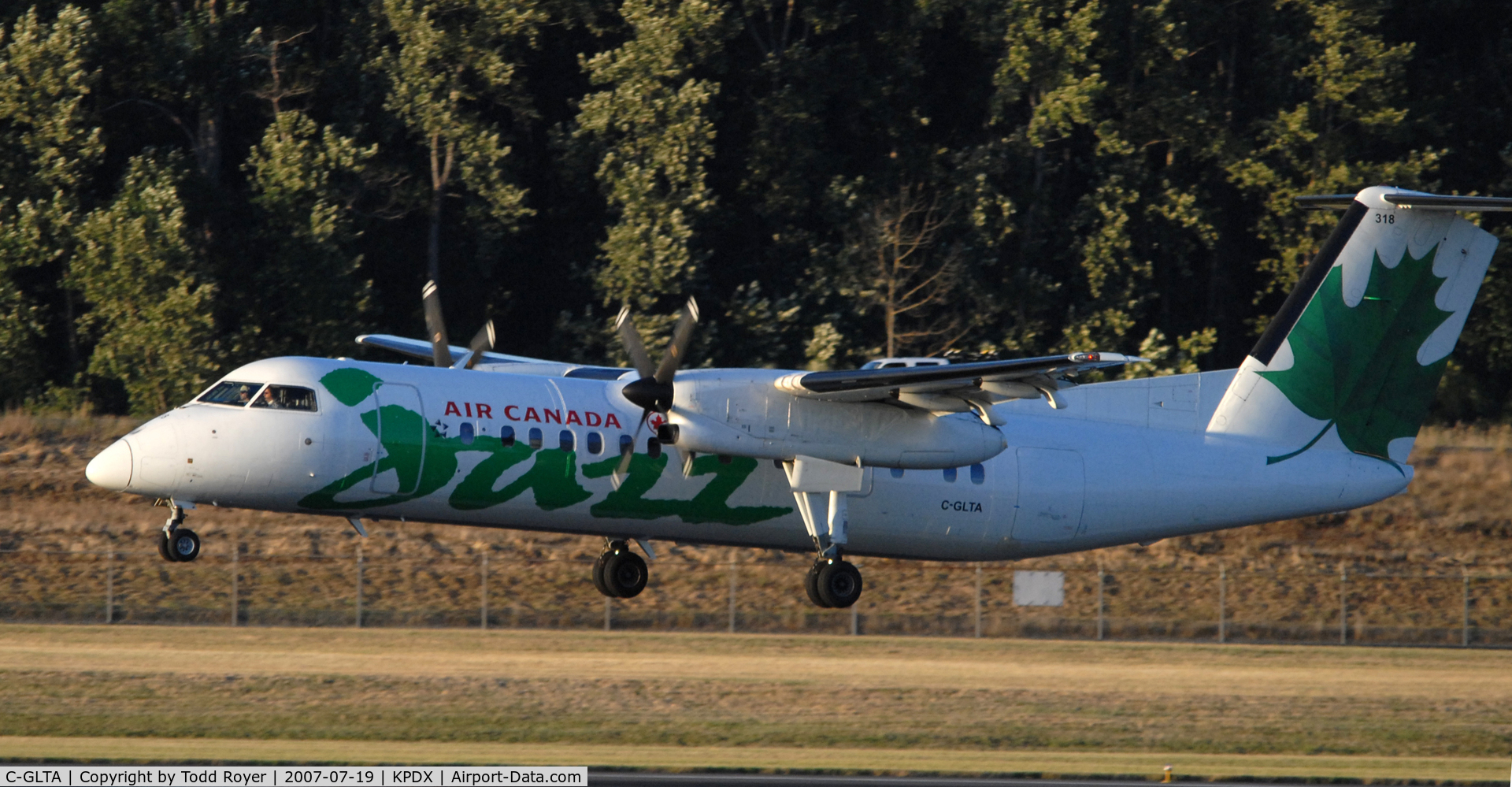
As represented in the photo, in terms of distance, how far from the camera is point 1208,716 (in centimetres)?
3419

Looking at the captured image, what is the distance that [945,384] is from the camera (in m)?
23.0

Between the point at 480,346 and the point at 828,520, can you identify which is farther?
the point at 480,346

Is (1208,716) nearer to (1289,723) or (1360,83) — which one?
(1289,723)

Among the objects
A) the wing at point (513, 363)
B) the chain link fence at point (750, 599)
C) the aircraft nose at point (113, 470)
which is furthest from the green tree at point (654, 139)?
the aircraft nose at point (113, 470)

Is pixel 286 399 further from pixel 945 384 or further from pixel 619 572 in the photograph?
pixel 945 384

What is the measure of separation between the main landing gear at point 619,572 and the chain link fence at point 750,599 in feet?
53.0

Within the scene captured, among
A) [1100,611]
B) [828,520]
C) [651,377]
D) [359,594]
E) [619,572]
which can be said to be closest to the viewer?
[651,377]

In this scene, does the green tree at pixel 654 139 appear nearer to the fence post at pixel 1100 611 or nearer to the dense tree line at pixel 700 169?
the dense tree line at pixel 700 169

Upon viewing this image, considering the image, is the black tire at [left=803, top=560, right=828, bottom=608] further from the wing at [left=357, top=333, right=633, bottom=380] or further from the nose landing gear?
the wing at [left=357, top=333, right=633, bottom=380]

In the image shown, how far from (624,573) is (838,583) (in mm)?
3136

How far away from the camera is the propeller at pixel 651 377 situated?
22.9 meters

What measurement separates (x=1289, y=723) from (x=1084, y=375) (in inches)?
505

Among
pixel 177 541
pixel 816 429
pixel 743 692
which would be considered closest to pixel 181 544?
pixel 177 541

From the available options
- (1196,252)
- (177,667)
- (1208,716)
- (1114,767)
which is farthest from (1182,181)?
(177,667)
